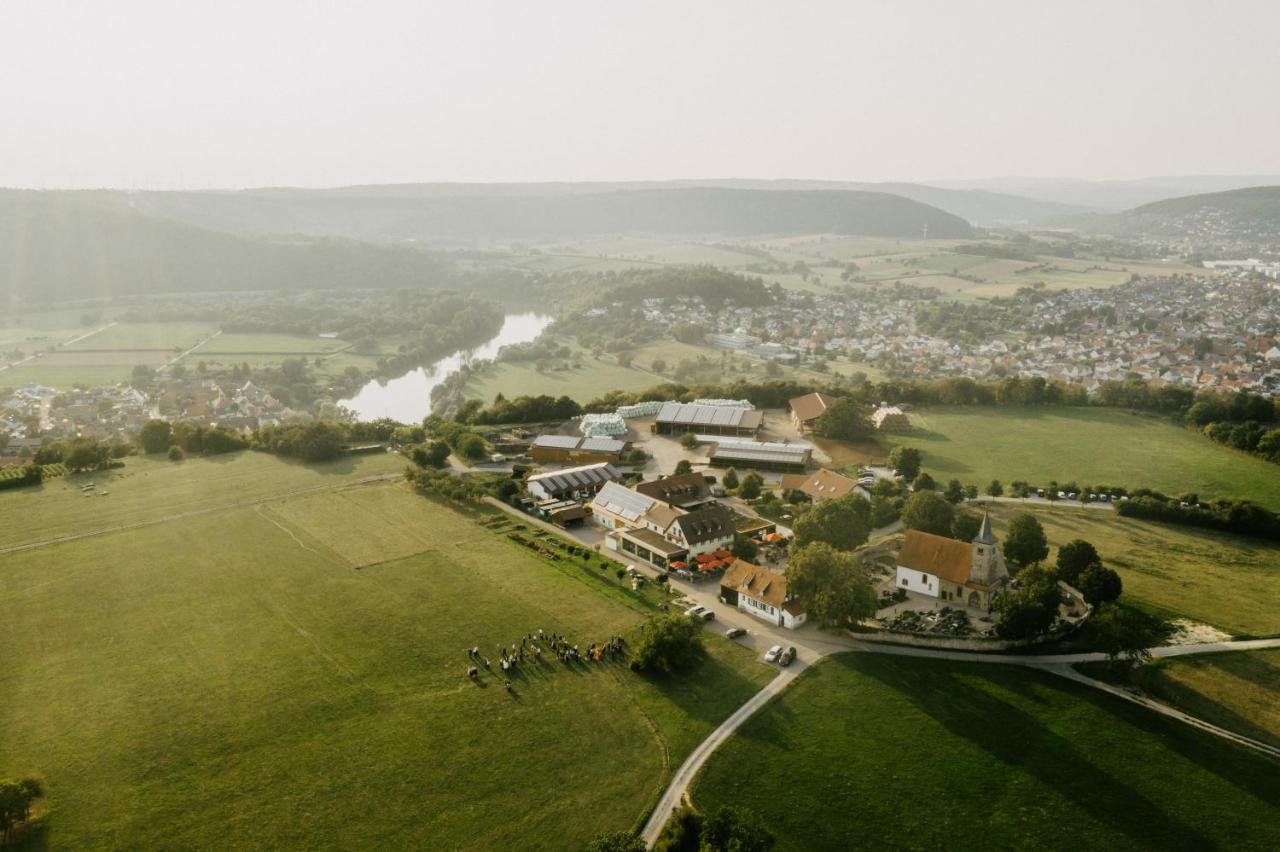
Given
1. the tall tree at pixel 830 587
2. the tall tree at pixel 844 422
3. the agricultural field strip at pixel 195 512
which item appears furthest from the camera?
the tall tree at pixel 844 422

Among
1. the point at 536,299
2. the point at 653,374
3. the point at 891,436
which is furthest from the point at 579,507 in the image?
the point at 536,299

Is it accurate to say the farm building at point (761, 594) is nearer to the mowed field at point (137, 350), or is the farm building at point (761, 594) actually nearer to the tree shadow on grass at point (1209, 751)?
the tree shadow on grass at point (1209, 751)

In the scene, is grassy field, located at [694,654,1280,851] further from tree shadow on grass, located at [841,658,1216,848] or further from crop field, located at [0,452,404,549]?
crop field, located at [0,452,404,549]

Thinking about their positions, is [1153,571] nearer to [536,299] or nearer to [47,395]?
[47,395]

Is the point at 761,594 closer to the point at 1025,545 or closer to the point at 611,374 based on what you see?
the point at 1025,545

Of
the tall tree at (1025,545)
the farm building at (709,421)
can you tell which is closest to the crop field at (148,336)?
the farm building at (709,421)

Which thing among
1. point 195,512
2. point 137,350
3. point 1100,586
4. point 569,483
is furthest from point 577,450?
point 137,350

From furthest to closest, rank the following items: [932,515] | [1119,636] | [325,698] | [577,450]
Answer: [577,450] → [932,515] → [1119,636] → [325,698]

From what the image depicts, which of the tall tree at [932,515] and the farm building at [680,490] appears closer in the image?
the tall tree at [932,515]
